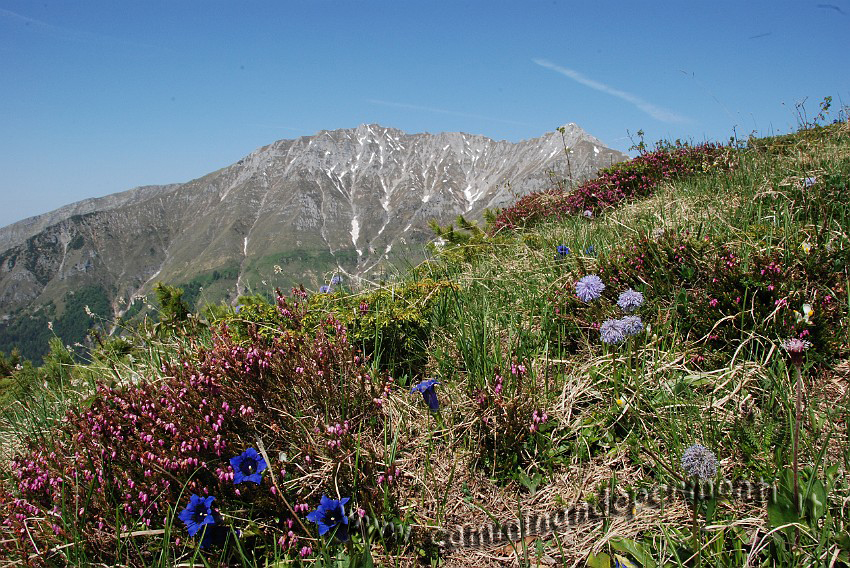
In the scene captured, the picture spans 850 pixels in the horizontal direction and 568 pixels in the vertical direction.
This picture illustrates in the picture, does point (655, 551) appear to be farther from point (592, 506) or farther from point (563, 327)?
point (563, 327)

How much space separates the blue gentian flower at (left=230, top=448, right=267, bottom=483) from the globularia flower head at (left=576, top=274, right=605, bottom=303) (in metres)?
2.35

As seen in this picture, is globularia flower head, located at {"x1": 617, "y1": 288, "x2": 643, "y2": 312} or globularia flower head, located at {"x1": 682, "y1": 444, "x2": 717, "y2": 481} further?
globularia flower head, located at {"x1": 617, "y1": 288, "x2": 643, "y2": 312}

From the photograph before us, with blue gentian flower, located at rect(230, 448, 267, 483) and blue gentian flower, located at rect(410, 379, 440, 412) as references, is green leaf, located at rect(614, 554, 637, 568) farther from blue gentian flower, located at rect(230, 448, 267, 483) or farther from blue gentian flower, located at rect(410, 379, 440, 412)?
blue gentian flower, located at rect(230, 448, 267, 483)

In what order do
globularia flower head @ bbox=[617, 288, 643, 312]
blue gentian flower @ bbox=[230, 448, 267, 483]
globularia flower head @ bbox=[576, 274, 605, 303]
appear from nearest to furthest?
blue gentian flower @ bbox=[230, 448, 267, 483] < globularia flower head @ bbox=[617, 288, 643, 312] < globularia flower head @ bbox=[576, 274, 605, 303]

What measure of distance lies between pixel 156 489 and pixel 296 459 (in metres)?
0.71

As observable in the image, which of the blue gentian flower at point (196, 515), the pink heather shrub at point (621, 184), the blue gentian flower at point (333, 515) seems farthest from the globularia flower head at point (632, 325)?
the pink heather shrub at point (621, 184)

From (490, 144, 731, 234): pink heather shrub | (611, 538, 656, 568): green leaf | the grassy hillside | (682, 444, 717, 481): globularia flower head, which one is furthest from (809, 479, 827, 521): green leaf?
(490, 144, 731, 234): pink heather shrub

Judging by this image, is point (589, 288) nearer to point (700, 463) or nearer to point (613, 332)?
point (613, 332)

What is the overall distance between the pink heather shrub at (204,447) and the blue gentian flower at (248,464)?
3.9 inches

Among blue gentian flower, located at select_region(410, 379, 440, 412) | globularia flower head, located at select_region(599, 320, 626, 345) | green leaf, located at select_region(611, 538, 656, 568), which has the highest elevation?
globularia flower head, located at select_region(599, 320, 626, 345)

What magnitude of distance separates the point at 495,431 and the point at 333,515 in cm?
100

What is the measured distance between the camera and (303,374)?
299cm

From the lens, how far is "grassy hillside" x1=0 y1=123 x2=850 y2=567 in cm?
221

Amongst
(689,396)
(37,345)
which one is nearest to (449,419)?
(689,396)
